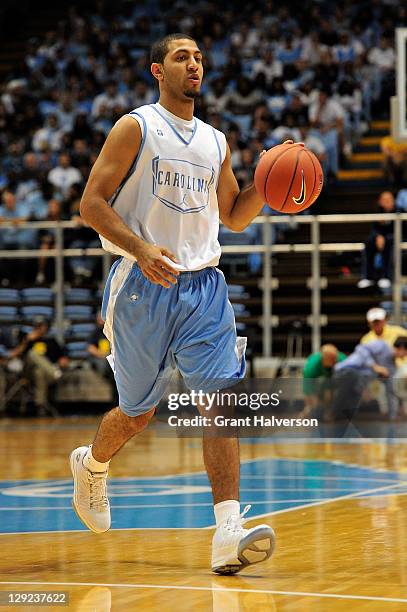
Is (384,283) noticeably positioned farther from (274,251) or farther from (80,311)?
(80,311)

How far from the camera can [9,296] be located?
16969 millimetres

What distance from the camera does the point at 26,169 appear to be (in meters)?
20.0

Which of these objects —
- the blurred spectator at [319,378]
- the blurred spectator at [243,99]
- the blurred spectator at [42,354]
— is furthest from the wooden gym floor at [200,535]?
Result: the blurred spectator at [243,99]

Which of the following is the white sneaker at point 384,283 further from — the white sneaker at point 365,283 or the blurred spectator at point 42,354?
the blurred spectator at point 42,354

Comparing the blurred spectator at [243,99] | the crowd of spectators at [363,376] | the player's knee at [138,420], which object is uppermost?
the blurred spectator at [243,99]

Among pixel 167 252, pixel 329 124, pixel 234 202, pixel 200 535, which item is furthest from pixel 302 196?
pixel 329 124

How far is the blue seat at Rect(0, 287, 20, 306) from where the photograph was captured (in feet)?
55.5

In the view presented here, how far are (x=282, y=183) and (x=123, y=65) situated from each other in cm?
1722

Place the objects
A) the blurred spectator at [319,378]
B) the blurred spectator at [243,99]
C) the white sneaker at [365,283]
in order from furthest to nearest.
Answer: the blurred spectator at [243,99] < the white sneaker at [365,283] < the blurred spectator at [319,378]

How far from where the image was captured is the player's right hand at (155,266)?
487 centimetres

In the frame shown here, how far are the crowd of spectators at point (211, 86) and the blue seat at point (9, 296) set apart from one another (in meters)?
0.41

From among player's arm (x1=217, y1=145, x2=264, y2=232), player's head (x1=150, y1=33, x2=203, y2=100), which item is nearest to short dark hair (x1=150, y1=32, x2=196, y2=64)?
player's head (x1=150, y1=33, x2=203, y2=100)

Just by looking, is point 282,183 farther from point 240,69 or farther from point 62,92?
point 62,92

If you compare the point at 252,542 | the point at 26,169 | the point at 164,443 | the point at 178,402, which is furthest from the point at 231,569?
the point at 26,169
